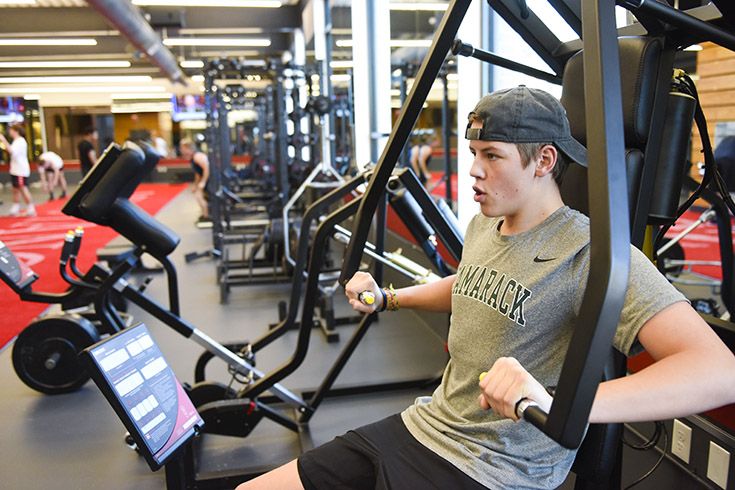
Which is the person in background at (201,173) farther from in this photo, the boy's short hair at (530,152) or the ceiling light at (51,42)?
the boy's short hair at (530,152)

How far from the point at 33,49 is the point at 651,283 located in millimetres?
6205

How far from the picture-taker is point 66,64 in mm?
7824

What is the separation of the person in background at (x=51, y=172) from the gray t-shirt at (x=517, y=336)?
9125mm

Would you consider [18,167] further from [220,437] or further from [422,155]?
[220,437]

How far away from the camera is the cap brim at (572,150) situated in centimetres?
121

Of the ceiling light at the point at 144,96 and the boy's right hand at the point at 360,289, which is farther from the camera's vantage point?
the ceiling light at the point at 144,96

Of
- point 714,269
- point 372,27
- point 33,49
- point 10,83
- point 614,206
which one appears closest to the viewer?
point 614,206

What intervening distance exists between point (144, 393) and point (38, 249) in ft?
20.4

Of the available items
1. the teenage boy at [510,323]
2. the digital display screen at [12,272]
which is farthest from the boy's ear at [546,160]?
the digital display screen at [12,272]

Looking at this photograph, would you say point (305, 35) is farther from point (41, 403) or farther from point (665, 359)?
point (665, 359)

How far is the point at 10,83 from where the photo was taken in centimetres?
523

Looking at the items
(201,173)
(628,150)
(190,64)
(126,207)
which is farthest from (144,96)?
(628,150)

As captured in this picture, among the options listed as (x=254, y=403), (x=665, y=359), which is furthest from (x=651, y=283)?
(x=254, y=403)

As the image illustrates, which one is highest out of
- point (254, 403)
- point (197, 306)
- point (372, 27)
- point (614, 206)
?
point (372, 27)
